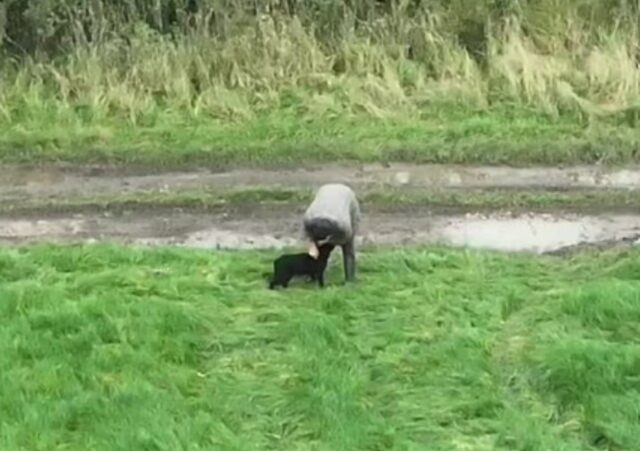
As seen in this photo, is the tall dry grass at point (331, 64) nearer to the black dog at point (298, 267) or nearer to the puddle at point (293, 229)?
the puddle at point (293, 229)

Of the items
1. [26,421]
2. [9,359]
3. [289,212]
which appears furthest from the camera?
[289,212]

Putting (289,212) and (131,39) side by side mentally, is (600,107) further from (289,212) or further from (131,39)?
(131,39)

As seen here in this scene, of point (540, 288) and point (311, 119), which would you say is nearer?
point (540, 288)

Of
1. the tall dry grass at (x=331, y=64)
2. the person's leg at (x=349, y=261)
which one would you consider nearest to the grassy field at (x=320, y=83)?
the tall dry grass at (x=331, y=64)

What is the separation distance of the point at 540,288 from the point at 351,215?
1.26 meters

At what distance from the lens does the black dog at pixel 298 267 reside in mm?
7973

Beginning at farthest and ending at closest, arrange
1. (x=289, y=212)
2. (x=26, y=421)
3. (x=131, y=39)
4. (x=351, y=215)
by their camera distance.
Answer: (x=131, y=39), (x=289, y=212), (x=351, y=215), (x=26, y=421)

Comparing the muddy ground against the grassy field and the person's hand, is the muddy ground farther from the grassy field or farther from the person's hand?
the person's hand

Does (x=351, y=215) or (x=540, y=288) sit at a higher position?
(x=351, y=215)

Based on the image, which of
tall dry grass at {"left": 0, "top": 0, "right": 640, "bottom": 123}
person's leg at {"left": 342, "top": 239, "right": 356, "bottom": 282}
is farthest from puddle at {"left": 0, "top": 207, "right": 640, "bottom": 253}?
tall dry grass at {"left": 0, "top": 0, "right": 640, "bottom": 123}

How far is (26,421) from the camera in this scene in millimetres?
6395

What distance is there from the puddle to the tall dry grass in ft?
6.86

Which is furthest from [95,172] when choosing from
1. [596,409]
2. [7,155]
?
[596,409]

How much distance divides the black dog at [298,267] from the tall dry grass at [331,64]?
384cm
